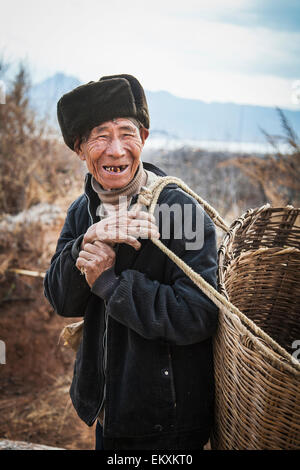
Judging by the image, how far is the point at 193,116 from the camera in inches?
683

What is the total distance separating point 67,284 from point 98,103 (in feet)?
2.30

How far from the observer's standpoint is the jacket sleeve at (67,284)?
4.50 ft

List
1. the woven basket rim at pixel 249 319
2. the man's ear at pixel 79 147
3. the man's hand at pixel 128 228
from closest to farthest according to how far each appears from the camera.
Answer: the woven basket rim at pixel 249 319, the man's hand at pixel 128 228, the man's ear at pixel 79 147

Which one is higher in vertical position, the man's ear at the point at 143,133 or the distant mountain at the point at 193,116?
the man's ear at the point at 143,133

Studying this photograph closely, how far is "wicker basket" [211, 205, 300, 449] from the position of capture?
99cm

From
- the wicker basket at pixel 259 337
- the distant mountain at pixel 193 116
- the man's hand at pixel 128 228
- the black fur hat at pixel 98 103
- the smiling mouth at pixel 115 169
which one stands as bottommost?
the distant mountain at pixel 193 116

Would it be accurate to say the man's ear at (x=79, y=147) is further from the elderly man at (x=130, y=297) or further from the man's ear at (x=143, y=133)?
the man's ear at (x=143, y=133)

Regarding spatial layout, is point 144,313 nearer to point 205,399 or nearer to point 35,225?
point 205,399

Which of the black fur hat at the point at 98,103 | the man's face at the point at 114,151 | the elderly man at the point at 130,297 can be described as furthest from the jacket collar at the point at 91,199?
the black fur hat at the point at 98,103

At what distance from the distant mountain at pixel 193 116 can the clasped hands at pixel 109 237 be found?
60 centimetres

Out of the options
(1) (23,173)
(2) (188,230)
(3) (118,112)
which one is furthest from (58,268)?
(1) (23,173)

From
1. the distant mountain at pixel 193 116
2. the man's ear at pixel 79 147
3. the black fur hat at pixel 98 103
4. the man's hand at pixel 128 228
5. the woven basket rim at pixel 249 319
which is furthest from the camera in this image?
the distant mountain at pixel 193 116

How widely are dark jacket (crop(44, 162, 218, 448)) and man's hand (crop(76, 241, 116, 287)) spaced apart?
0.07 metres

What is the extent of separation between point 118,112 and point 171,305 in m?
0.74
